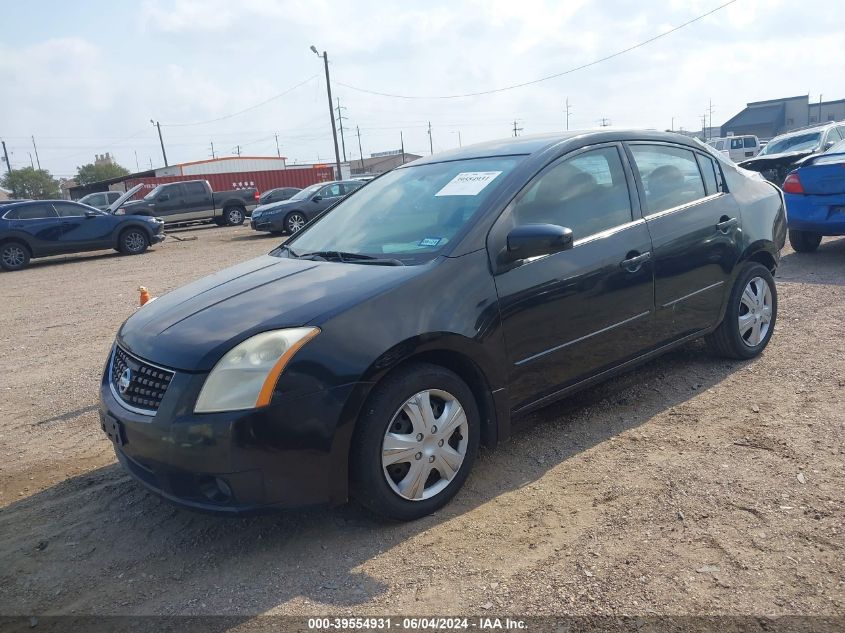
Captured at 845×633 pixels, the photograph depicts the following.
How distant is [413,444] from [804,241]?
26.3 ft

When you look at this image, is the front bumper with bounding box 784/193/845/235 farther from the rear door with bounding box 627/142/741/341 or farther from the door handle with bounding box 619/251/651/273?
the door handle with bounding box 619/251/651/273

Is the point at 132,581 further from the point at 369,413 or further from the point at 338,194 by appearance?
the point at 338,194

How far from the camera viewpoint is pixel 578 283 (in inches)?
147

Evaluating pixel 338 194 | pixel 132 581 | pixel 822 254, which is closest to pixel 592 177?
pixel 132 581

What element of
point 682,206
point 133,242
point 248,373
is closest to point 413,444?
point 248,373

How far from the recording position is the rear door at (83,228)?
1612 centimetres

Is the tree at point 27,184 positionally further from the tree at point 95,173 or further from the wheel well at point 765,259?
the wheel well at point 765,259

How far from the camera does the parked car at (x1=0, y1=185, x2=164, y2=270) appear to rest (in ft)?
50.7

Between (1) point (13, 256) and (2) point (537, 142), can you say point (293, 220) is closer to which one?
(1) point (13, 256)

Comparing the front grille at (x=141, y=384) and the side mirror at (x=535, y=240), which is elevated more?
the side mirror at (x=535, y=240)

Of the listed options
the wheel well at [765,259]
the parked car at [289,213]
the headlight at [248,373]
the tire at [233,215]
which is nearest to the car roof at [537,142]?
the wheel well at [765,259]

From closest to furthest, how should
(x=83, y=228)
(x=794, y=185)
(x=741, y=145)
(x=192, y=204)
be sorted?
1. (x=794, y=185)
2. (x=83, y=228)
3. (x=192, y=204)
4. (x=741, y=145)

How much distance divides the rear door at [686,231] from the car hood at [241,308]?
182 cm

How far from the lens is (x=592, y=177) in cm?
406
